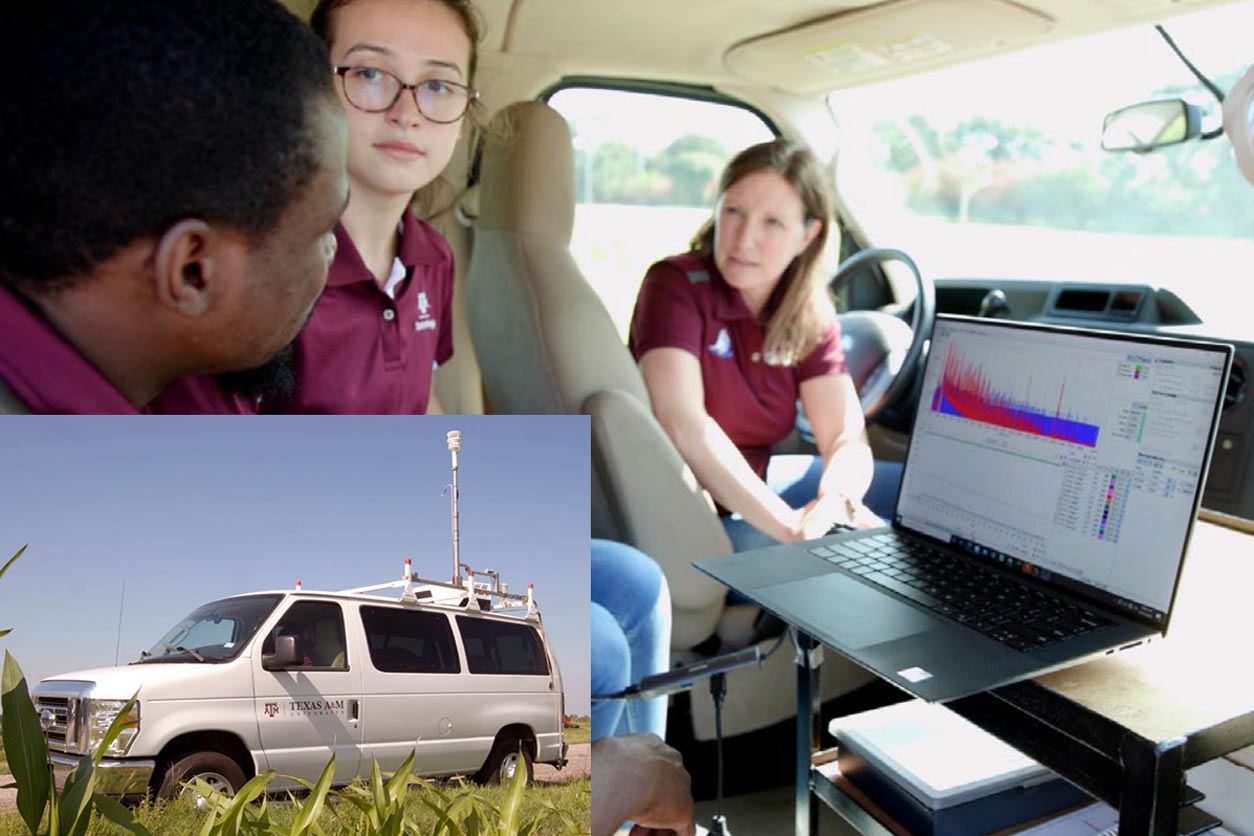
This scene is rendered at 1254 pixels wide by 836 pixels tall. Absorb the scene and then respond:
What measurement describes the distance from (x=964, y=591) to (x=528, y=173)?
29.8 inches

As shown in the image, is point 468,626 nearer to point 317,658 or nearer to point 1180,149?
point 317,658

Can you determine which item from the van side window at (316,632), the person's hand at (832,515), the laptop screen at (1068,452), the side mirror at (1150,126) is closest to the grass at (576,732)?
the van side window at (316,632)

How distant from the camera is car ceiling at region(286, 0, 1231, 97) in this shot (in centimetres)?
148

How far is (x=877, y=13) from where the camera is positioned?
1.66m

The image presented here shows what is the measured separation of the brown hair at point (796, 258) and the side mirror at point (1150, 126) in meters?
0.61

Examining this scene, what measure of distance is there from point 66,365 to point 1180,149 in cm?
189

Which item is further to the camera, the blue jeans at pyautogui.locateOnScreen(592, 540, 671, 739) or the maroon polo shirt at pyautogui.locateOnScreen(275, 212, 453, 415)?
the blue jeans at pyautogui.locateOnScreen(592, 540, 671, 739)

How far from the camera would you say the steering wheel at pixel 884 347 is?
2068 mm

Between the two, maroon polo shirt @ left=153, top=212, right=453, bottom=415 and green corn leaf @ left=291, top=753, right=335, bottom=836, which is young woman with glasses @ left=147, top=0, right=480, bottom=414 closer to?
maroon polo shirt @ left=153, top=212, right=453, bottom=415

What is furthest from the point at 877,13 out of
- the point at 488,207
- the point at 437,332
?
the point at 437,332

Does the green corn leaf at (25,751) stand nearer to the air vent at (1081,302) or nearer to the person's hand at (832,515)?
the person's hand at (832,515)

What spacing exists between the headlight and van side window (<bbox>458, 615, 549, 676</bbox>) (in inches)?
11.0

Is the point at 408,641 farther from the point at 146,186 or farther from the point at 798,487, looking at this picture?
the point at 798,487

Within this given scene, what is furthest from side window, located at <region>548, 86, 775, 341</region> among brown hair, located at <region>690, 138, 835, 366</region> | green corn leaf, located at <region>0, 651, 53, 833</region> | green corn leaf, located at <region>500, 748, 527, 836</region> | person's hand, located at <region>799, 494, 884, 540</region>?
green corn leaf, located at <region>0, 651, 53, 833</region>
